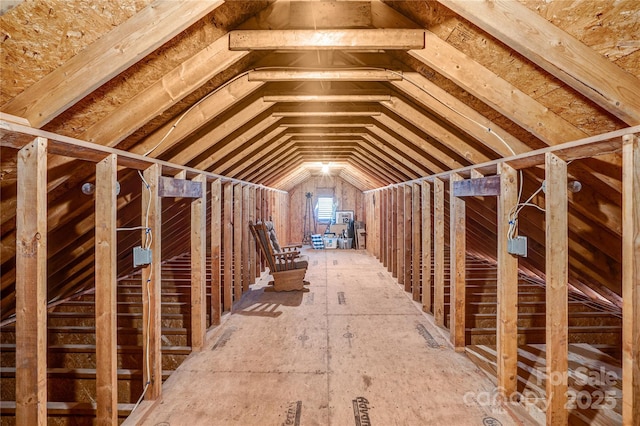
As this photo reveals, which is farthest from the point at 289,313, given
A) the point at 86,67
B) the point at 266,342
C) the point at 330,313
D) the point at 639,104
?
the point at 639,104

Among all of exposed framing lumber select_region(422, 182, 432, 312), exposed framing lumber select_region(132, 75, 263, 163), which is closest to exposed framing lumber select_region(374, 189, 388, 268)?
exposed framing lumber select_region(422, 182, 432, 312)

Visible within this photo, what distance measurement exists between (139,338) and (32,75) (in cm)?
283

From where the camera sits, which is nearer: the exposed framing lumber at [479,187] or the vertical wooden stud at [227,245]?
the exposed framing lumber at [479,187]

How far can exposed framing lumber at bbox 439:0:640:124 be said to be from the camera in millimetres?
1528

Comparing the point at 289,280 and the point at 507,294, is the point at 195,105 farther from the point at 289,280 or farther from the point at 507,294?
the point at 289,280

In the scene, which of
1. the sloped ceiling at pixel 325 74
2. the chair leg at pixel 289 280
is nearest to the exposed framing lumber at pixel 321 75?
the sloped ceiling at pixel 325 74

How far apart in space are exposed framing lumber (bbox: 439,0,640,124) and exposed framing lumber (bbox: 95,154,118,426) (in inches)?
82.4

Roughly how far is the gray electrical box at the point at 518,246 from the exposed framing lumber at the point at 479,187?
→ 37 cm

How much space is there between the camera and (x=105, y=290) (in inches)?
74.6

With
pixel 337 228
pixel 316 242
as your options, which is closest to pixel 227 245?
pixel 316 242

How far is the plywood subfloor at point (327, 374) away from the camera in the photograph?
2186 mm

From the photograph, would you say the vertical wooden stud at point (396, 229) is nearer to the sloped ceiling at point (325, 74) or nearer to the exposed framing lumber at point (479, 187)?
the sloped ceiling at point (325, 74)

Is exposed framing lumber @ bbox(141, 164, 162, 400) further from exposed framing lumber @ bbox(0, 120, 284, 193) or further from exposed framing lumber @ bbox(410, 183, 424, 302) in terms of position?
exposed framing lumber @ bbox(410, 183, 424, 302)

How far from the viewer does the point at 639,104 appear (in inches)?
59.3
